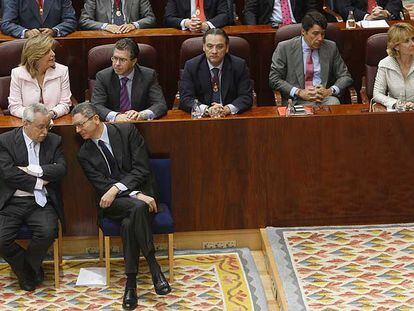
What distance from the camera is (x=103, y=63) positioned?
476 cm

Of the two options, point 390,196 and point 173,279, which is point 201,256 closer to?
point 173,279

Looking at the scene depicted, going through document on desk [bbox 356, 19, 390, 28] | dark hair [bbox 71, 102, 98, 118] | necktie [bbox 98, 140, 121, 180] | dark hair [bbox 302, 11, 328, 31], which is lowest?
necktie [bbox 98, 140, 121, 180]

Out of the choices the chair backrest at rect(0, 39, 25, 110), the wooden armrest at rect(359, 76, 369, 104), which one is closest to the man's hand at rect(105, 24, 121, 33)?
the chair backrest at rect(0, 39, 25, 110)

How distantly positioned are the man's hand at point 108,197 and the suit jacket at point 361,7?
2115mm

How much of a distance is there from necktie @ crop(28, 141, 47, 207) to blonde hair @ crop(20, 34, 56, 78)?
0.51 meters

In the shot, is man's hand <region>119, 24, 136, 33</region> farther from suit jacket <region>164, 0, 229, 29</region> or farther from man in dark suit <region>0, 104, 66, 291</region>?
man in dark suit <region>0, 104, 66, 291</region>

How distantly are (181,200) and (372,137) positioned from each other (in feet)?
2.73

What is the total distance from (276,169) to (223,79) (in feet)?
1.78

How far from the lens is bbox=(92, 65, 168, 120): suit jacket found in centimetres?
451

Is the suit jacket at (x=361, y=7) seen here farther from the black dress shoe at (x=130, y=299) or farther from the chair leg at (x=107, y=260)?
the black dress shoe at (x=130, y=299)

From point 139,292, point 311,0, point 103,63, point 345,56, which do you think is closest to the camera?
point 139,292

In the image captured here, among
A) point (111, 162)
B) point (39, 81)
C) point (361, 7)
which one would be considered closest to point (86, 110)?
point (111, 162)

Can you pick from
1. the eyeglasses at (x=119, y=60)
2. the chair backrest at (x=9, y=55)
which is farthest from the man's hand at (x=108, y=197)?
the chair backrest at (x=9, y=55)

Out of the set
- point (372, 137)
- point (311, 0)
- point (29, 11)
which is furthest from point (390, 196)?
point (29, 11)
